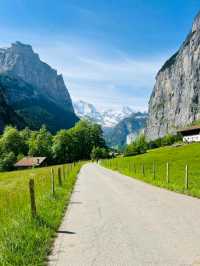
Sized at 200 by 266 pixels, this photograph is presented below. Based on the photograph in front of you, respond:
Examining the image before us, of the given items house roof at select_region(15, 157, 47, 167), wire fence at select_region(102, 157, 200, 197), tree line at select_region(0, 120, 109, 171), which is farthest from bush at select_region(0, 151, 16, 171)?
wire fence at select_region(102, 157, 200, 197)

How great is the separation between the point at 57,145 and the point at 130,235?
122 meters

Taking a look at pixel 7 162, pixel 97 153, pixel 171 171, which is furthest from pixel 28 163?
pixel 171 171

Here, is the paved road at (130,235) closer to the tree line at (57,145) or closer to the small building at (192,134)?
the tree line at (57,145)

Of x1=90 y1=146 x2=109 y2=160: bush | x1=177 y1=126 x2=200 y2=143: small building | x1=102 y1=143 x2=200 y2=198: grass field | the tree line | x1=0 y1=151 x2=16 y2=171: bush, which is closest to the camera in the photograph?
x1=102 y1=143 x2=200 y2=198: grass field

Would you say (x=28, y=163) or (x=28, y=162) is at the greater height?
(x=28, y=162)

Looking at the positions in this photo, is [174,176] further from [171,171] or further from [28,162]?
[28,162]

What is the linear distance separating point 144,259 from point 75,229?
374 cm

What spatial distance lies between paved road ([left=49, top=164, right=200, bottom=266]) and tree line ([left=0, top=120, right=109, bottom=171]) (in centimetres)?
9880

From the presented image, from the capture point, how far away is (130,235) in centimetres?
975

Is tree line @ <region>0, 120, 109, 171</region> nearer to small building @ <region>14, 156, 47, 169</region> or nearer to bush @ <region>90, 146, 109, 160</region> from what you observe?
bush @ <region>90, 146, 109, 160</region>

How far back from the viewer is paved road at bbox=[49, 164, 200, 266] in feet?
24.9

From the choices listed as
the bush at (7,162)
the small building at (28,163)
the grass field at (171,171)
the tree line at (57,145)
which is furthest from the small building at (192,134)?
the grass field at (171,171)

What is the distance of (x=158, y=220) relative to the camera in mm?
11820

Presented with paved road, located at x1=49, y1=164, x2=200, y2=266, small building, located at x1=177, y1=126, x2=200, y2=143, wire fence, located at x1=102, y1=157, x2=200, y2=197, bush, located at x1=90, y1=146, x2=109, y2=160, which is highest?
small building, located at x1=177, y1=126, x2=200, y2=143
